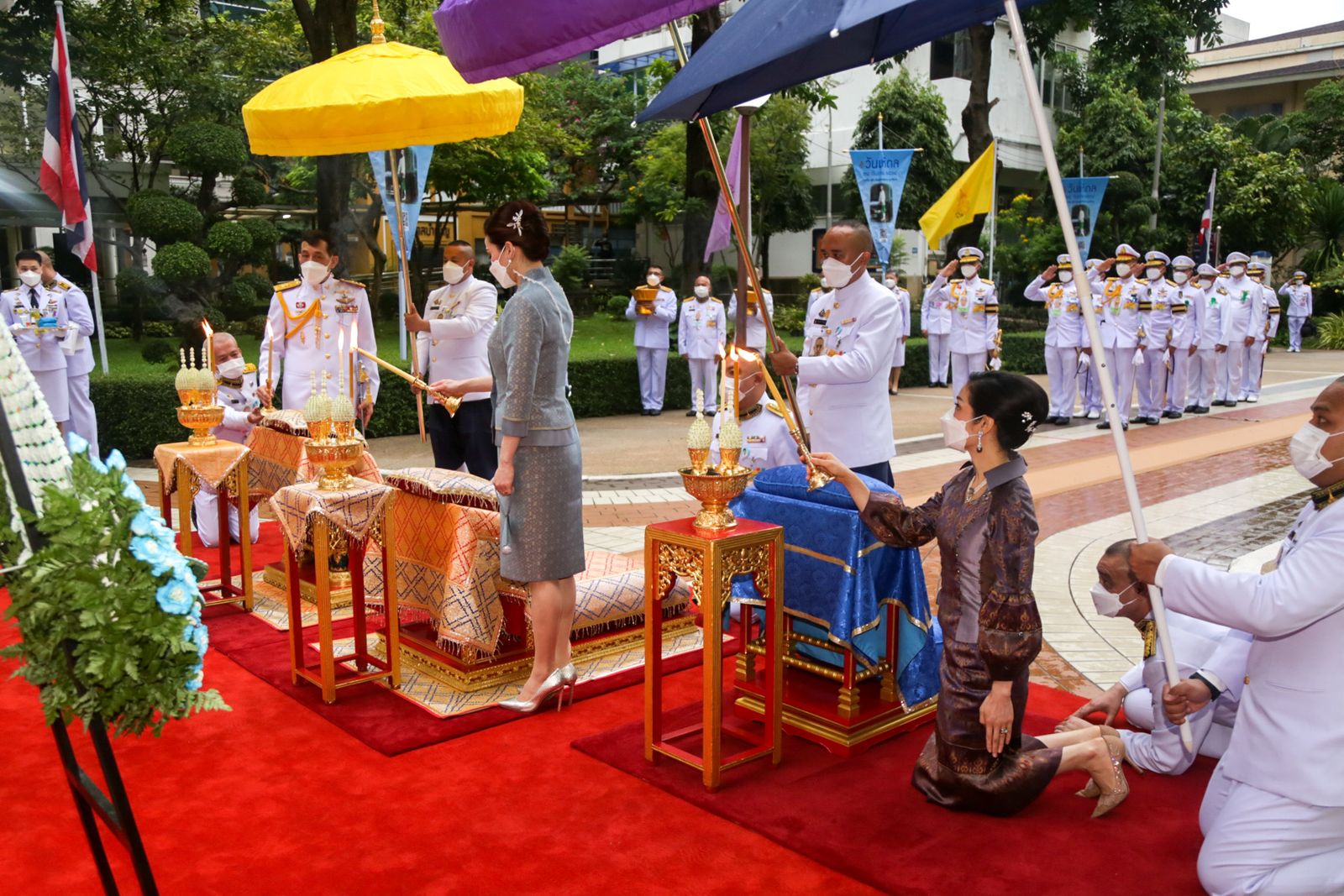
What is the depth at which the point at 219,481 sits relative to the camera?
5.66 meters

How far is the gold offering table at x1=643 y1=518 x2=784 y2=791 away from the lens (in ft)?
12.0

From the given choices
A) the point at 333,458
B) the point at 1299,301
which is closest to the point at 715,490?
the point at 333,458

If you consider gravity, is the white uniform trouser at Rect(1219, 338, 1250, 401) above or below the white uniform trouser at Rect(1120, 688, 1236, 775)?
above

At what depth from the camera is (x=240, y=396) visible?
6965 millimetres

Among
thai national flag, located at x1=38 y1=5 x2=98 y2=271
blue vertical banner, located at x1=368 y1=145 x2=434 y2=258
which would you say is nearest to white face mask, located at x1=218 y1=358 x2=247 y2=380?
blue vertical banner, located at x1=368 y1=145 x2=434 y2=258

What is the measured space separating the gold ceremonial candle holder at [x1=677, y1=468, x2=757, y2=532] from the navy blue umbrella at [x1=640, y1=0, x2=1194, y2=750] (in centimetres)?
121

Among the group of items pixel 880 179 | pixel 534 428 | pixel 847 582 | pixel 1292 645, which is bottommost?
pixel 847 582

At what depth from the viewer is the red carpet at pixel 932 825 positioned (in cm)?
307

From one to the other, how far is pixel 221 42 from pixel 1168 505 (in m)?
16.7

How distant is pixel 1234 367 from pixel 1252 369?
3.16 feet

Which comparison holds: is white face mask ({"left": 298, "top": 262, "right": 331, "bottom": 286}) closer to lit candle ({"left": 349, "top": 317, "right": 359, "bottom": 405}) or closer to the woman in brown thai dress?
lit candle ({"left": 349, "top": 317, "right": 359, "bottom": 405})

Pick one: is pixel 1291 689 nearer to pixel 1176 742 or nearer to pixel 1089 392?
pixel 1176 742

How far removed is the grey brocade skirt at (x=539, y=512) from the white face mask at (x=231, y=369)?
11.1 feet

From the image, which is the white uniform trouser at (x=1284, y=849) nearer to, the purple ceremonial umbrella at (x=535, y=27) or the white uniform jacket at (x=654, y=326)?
the purple ceremonial umbrella at (x=535, y=27)
